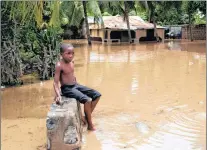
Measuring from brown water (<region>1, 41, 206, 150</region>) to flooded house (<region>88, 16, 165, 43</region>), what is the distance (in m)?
19.5

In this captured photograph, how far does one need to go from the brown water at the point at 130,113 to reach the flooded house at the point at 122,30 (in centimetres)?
1947

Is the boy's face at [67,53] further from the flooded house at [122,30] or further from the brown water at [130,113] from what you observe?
the flooded house at [122,30]

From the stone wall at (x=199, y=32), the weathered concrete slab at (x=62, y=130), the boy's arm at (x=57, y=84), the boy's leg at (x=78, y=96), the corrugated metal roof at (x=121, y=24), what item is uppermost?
the corrugated metal roof at (x=121, y=24)

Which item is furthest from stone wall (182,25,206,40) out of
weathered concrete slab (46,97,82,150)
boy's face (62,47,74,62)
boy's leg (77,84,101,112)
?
weathered concrete slab (46,97,82,150)

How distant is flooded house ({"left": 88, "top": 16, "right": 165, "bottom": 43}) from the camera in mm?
30641

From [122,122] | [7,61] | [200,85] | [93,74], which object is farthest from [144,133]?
[93,74]

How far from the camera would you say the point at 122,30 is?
104 feet

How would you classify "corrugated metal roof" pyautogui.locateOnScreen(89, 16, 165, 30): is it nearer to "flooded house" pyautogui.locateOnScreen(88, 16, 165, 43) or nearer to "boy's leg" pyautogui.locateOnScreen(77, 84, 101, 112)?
"flooded house" pyautogui.locateOnScreen(88, 16, 165, 43)

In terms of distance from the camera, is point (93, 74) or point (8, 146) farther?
point (93, 74)

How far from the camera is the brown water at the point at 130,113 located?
4953 mm

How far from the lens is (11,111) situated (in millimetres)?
6941

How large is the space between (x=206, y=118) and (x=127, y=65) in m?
8.50

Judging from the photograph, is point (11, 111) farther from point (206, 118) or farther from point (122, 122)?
point (206, 118)

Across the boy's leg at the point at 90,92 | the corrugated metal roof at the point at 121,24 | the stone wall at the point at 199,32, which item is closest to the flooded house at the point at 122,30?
the corrugated metal roof at the point at 121,24
